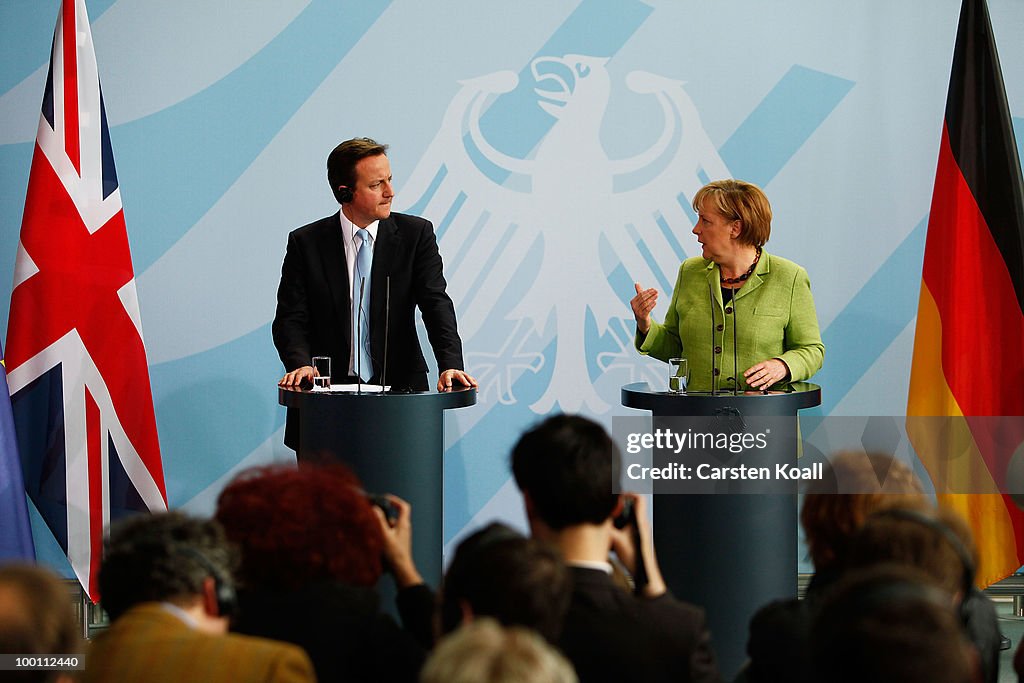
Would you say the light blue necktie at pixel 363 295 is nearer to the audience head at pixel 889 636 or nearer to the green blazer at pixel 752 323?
the green blazer at pixel 752 323

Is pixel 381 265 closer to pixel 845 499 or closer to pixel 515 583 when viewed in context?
pixel 845 499

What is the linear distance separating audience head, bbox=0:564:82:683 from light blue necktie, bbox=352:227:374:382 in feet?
8.08

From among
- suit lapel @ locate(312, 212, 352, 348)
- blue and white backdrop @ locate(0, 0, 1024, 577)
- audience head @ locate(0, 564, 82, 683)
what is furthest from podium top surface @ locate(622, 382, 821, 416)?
audience head @ locate(0, 564, 82, 683)

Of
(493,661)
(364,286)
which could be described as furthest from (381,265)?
(493,661)

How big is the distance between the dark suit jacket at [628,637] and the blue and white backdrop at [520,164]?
135 inches

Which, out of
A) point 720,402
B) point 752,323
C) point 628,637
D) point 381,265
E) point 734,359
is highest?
point 381,265

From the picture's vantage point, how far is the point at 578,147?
17.6 ft

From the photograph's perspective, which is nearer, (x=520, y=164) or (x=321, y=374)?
(x=321, y=374)

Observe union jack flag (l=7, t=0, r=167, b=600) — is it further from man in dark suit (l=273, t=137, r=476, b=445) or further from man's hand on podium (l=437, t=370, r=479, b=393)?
man's hand on podium (l=437, t=370, r=479, b=393)

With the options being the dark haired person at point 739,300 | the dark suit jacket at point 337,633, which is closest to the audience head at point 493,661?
the dark suit jacket at point 337,633

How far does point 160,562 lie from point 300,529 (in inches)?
11.6

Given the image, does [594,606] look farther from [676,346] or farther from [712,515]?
[676,346]

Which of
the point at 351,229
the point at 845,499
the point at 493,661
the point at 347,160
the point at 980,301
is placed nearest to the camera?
the point at 493,661

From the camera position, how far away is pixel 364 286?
403 centimetres
